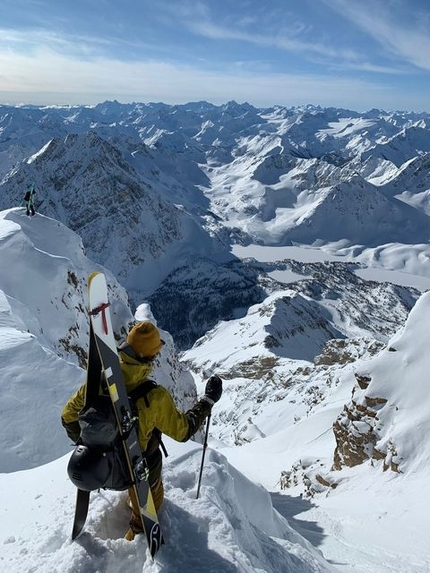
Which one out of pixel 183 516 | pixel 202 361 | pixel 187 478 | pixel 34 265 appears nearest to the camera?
pixel 183 516

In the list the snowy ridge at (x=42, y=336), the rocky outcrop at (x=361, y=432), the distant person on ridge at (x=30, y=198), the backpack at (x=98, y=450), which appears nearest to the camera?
the backpack at (x=98, y=450)

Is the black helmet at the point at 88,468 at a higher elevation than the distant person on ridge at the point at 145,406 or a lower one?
lower

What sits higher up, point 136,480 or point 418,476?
point 136,480

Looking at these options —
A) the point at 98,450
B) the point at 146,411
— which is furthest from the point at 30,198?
the point at 98,450

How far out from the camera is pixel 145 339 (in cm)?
565

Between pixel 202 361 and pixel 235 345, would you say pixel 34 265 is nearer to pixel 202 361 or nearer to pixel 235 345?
pixel 202 361

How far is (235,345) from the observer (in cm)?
11288

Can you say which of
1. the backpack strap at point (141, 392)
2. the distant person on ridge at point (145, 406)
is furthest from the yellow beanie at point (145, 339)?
the backpack strap at point (141, 392)

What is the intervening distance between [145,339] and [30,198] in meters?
28.6

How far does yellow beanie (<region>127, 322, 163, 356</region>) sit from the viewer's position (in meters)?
5.64

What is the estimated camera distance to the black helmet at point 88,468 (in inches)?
210

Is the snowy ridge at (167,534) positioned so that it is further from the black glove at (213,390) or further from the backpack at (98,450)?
the black glove at (213,390)

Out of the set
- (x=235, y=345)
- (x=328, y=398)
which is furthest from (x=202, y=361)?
(x=328, y=398)

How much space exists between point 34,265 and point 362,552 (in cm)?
2014
